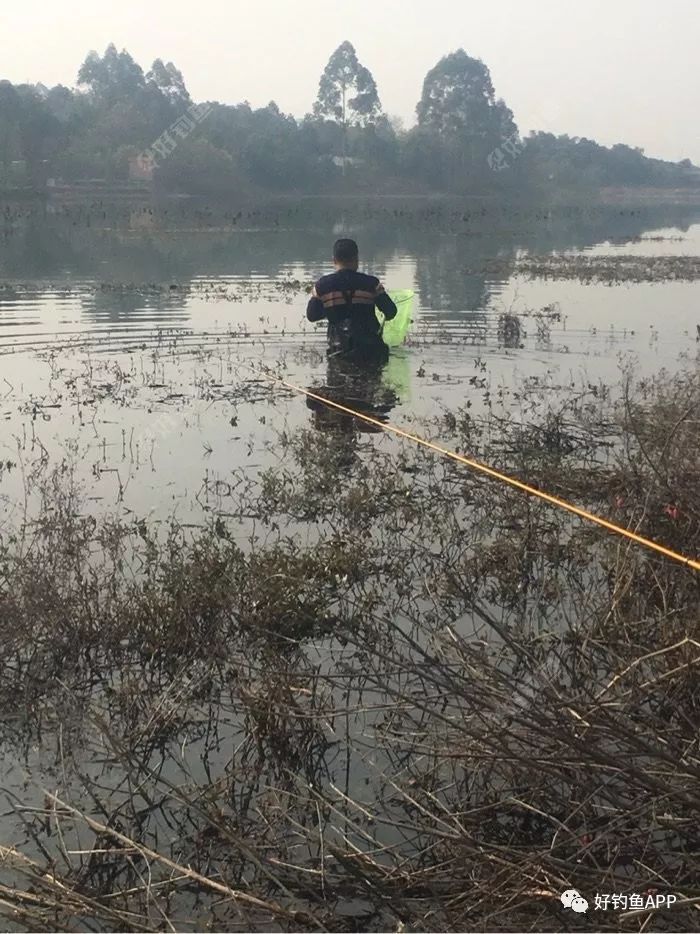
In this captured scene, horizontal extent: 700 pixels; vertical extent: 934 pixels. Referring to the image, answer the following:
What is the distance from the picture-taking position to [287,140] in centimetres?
6856

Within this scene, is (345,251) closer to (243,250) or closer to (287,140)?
(243,250)

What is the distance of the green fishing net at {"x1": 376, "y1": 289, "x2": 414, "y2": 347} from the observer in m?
11.8

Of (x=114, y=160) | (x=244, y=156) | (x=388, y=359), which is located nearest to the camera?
(x=388, y=359)

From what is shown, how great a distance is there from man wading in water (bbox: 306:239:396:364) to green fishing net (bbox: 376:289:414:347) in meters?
1.02

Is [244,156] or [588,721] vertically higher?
[244,156]

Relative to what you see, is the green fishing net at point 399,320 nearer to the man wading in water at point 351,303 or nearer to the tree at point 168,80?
the man wading in water at point 351,303

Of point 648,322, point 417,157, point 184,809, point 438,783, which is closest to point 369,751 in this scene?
point 438,783

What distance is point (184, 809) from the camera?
11.1 ft

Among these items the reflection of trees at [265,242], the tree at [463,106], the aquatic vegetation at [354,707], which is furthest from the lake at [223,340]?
the tree at [463,106]

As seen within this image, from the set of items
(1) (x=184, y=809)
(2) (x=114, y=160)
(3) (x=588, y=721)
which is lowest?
(1) (x=184, y=809)

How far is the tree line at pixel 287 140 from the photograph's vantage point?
2232 inches

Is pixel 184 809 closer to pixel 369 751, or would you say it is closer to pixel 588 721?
pixel 369 751

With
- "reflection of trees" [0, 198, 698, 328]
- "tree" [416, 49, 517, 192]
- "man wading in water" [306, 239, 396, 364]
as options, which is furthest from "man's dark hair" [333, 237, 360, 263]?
"tree" [416, 49, 517, 192]

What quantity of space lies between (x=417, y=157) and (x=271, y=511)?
240ft
